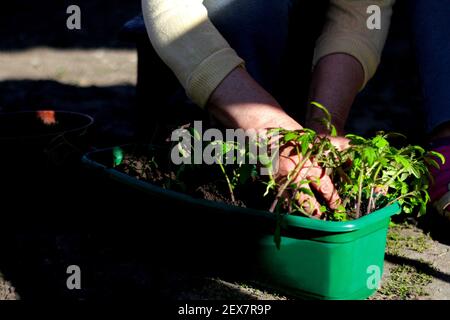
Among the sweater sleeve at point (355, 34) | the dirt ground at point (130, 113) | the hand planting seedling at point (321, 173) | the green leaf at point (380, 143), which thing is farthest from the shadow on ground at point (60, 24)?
the green leaf at point (380, 143)

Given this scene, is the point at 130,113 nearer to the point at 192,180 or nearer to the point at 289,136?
the point at 192,180

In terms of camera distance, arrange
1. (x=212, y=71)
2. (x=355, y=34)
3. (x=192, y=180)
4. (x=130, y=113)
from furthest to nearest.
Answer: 1. (x=130, y=113)
2. (x=355, y=34)
3. (x=192, y=180)
4. (x=212, y=71)

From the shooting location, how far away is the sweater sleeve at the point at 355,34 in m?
1.57

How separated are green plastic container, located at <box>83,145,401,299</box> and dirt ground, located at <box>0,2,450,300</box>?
0.32ft

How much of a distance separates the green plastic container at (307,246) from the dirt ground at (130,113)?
0.10 metres

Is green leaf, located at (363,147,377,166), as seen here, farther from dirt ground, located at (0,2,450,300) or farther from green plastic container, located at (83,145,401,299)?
dirt ground, located at (0,2,450,300)

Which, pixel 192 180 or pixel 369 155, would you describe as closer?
pixel 369 155

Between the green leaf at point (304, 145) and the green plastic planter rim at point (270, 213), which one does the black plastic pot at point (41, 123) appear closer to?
the green plastic planter rim at point (270, 213)

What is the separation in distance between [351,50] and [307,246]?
57cm

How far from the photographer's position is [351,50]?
5.12 feet

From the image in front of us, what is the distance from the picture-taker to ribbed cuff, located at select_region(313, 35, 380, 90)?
1.56 metres

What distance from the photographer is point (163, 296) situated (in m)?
1.39

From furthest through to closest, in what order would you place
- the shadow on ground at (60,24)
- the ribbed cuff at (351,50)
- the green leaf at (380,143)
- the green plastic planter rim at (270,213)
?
the shadow on ground at (60,24) → the ribbed cuff at (351,50) → the green leaf at (380,143) → the green plastic planter rim at (270,213)

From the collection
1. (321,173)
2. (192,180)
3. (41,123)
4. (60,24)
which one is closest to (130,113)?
(41,123)
